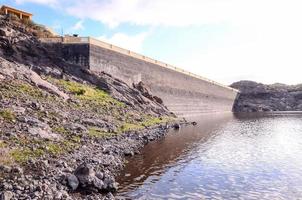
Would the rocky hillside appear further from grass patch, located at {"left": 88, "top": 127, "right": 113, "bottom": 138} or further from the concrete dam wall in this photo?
→ the concrete dam wall

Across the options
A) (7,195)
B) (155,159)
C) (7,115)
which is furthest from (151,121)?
(7,195)

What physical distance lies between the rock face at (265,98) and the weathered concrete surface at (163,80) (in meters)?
26.8

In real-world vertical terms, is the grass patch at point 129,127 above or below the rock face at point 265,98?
below

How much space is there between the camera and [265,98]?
579 feet

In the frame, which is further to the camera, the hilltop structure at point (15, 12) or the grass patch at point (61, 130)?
the hilltop structure at point (15, 12)

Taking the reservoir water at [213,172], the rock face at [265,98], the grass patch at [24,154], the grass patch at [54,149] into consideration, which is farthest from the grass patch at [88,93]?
the rock face at [265,98]

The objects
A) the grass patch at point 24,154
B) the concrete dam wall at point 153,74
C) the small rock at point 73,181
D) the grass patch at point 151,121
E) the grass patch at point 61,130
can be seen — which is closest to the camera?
the small rock at point 73,181

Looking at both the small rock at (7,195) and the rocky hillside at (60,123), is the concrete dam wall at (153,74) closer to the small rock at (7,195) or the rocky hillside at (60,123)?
the rocky hillside at (60,123)

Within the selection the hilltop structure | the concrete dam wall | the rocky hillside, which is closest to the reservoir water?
the rocky hillside

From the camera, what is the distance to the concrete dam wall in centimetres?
6238

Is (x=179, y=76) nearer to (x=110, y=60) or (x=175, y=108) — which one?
(x=175, y=108)

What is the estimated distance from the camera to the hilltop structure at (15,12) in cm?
6247

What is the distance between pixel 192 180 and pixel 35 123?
13856 mm

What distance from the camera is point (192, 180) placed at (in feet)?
86.4
